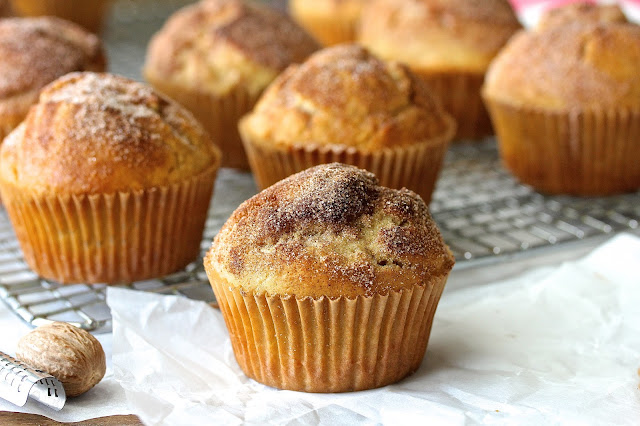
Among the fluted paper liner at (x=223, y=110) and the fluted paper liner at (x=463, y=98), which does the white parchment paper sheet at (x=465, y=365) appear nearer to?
the fluted paper liner at (x=223, y=110)

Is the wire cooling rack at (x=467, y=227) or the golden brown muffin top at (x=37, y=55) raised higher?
the golden brown muffin top at (x=37, y=55)

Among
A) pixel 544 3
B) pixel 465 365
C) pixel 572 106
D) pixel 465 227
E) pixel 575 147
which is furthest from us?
pixel 544 3

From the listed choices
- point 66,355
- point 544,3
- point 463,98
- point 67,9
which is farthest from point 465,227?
point 544,3

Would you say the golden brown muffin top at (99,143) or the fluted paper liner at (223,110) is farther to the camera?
the fluted paper liner at (223,110)

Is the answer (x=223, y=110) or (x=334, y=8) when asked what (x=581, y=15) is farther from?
(x=334, y=8)

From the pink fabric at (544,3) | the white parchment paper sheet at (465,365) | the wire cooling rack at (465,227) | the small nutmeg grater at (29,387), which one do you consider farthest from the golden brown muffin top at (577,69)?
the pink fabric at (544,3)

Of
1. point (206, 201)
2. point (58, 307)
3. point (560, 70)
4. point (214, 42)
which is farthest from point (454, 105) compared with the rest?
point (58, 307)
